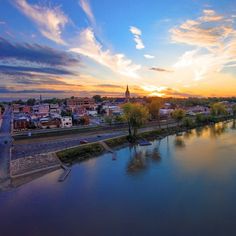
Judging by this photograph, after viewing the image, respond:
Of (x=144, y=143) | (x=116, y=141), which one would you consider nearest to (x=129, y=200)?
(x=116, y=141)

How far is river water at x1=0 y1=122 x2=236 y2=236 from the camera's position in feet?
20.3

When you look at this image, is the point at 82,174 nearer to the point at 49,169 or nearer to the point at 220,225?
the point at 49,169

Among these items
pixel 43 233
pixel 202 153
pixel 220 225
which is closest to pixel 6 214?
pixel 43 233

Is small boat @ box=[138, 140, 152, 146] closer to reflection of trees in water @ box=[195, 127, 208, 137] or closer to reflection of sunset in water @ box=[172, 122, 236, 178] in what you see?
reflection of sunset in water @ box=[172, 122, 236, 178]

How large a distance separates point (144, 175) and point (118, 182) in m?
1.50

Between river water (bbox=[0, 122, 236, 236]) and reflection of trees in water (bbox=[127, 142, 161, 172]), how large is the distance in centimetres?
6

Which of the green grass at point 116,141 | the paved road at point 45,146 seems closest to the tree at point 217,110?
the green grass at point 116,141

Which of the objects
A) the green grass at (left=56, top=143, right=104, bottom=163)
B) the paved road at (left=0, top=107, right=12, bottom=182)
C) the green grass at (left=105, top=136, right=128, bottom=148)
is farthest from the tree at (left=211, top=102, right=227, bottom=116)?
the paved road at (left=0, top=107, right=12, bottom=182)

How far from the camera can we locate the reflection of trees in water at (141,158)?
456 inches

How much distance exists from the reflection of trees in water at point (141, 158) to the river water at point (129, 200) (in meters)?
0.06

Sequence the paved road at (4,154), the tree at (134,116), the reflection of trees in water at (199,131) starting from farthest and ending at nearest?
1. the reflection of trees in water at (199,131)
2. the tree at (134,116)
3. the paved road at (4,154)

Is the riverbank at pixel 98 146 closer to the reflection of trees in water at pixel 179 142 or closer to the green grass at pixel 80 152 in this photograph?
the green grass at pixel 80 152

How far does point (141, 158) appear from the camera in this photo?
13.2 meters

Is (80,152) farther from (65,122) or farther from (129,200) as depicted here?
(65,122)
